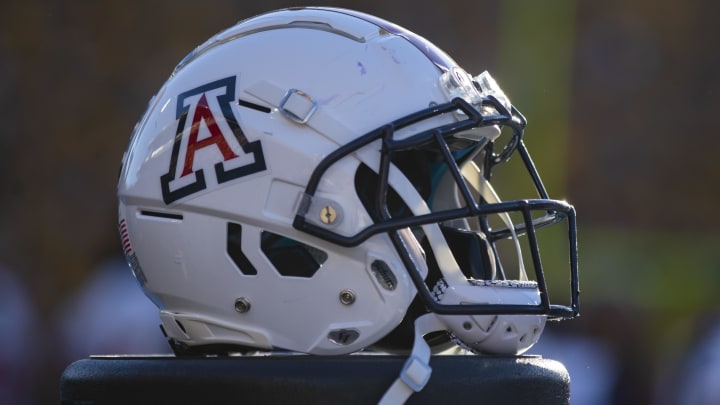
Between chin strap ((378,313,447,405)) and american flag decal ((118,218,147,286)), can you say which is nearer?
chin strap ((378,313,447,405))

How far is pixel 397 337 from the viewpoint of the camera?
1.73 meters

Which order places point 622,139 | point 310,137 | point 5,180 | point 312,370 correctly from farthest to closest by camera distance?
1. point 622,139
2. point 5,180
3. point 310,137
4. point 312,370

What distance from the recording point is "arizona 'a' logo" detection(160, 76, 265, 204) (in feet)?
5.47

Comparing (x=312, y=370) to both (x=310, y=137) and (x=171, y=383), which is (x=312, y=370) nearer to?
(x=171, y=383)

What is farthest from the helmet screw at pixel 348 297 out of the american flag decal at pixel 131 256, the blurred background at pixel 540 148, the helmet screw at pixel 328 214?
the blurred background at pixel 540 148

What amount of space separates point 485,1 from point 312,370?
4.01m

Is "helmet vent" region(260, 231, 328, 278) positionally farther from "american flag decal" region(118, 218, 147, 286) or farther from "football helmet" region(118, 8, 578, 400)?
"american flag decal" region(118, 218, 147, 286)

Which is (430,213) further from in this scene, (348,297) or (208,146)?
(208,146)

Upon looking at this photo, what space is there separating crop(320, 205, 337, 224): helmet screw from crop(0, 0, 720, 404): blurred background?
2.77m

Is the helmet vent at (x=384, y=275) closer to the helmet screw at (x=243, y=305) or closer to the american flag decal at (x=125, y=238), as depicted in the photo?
the helmet screw at (x=243, y=305)

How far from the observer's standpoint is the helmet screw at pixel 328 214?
5.29ft

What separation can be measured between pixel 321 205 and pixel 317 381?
0.27 m

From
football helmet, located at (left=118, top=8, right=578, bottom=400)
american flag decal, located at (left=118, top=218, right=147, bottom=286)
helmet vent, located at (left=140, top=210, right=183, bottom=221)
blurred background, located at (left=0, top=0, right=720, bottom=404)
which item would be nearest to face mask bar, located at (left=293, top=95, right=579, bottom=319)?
football helmet, located at (left=118, top=8, right=578, bottom=400)

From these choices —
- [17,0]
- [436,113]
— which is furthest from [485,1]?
[436,113]
